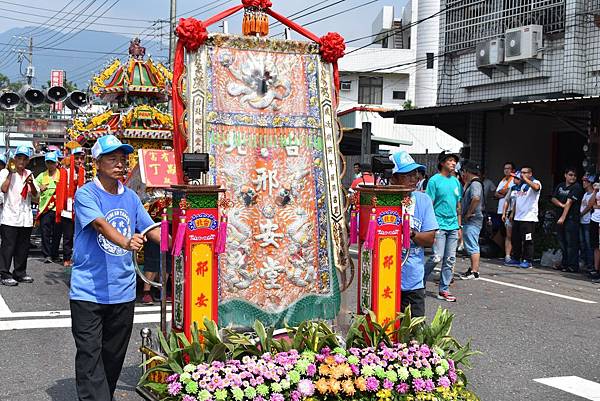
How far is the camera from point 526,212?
13977 mm

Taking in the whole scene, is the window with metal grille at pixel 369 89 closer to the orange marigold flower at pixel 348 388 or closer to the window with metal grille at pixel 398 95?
the window with metal grille at pixel 398 95

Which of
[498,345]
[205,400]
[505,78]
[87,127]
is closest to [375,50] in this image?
[505,78]

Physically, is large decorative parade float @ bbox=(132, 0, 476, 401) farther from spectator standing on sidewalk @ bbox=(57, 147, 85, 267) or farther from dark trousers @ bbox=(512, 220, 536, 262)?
dark trousers @ bbox=(512, 220, 536, 262)

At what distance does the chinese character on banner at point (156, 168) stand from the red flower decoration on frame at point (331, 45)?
391cm

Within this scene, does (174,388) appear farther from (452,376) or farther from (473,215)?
(473,215)

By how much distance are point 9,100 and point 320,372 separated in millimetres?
17973

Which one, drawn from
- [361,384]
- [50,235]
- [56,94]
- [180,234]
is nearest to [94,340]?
[180,234]

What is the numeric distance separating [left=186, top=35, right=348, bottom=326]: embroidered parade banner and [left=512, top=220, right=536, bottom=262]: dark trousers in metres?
8.71

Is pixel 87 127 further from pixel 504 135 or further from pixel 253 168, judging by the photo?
pixel 504 135

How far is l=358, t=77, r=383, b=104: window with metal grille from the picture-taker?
50.1m

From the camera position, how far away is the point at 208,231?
4938 millimetres

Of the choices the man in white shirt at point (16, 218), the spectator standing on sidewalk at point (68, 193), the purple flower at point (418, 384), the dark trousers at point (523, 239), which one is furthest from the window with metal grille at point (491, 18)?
the purple flower at point (418, 384)

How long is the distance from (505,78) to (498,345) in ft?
46.7

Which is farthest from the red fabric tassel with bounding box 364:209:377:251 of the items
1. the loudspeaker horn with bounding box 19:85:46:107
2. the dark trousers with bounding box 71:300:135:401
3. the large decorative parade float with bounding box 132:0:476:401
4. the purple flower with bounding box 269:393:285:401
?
the loudspeaker horn with bounding box 19:85:46:107
